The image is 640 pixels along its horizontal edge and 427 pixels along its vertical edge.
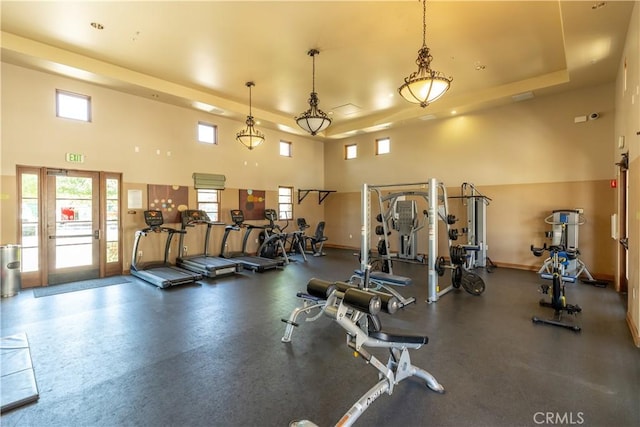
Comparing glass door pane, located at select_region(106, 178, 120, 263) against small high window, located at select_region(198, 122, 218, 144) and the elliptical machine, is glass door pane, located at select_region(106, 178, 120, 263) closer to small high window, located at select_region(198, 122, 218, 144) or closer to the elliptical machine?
small high window, located at select_region(198, 122, 218, 144)

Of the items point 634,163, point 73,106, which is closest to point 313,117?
point 634,163

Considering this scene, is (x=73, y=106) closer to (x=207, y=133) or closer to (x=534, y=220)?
(x=207, y=133)

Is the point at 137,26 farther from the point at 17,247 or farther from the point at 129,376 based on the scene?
the point at 129,376

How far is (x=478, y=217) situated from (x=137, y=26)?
7.96 metres

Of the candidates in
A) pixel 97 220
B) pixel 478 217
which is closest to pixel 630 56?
pixel 478 217

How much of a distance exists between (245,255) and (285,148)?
402 centimetres

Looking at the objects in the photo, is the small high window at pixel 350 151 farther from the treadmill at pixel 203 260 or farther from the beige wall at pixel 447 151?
the treadmill at pixel 203 260

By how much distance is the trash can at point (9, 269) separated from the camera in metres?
5.18

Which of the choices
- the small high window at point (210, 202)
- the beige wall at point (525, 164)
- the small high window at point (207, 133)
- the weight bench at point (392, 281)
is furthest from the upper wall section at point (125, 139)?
the weight bench at point (392, 281)

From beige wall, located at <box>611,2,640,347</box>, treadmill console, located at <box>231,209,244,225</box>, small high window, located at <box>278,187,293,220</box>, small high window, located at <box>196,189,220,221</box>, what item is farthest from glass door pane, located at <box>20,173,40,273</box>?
beige wall, located at <box>611,2,640,347</box>

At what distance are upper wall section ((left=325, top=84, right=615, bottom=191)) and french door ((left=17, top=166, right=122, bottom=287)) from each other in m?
7.44

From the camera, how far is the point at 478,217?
7.65 meters

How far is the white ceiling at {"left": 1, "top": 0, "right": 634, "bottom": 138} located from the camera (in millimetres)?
4309

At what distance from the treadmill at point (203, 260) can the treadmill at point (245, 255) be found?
32cm
